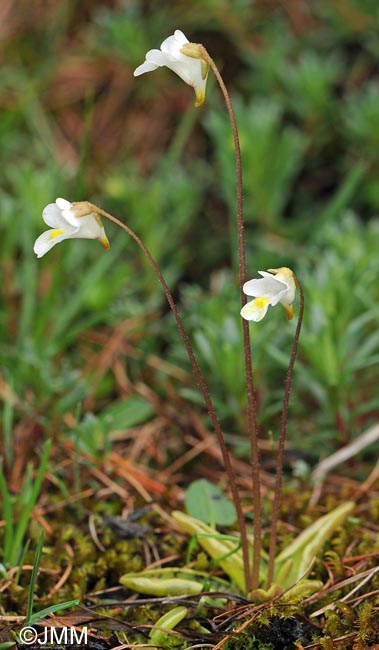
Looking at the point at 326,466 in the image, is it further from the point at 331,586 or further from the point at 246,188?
the point at 246,188

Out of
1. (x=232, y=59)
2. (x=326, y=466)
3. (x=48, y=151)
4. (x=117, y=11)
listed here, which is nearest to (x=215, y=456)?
(x=326, y=466)

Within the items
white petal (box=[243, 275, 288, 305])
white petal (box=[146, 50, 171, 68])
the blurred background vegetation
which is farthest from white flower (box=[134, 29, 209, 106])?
the blurred background vegetation

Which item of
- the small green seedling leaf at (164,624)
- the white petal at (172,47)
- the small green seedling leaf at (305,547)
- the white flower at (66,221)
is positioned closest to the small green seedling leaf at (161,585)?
the small green seedling leaf at (164,624)

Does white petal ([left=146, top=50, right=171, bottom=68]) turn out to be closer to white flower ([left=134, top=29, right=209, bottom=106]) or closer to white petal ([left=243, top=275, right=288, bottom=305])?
white flower ([left=134, top=29, right=209, bottom=106])

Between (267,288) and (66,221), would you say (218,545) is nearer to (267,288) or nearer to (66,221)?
(267,288)

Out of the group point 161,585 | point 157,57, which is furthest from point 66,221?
point 161,585
